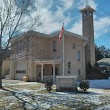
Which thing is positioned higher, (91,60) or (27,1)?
(27,1)

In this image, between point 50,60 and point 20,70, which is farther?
point 20,70

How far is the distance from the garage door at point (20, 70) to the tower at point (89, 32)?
12053 millimetres

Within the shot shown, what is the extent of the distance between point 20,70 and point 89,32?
14778 millimetres

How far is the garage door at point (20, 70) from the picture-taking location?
3020 cm

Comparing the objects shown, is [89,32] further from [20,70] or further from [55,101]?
[55,101]

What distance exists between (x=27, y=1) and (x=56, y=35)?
11748mm

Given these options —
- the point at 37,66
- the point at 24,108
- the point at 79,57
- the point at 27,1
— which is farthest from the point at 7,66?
the point at 24,108

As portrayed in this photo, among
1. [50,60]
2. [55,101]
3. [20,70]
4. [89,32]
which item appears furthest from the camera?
[89,32]

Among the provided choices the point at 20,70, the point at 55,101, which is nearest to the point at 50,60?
the point at 20,70

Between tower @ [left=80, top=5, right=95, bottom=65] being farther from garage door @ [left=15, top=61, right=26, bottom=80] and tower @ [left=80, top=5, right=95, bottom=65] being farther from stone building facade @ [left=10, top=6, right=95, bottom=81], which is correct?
garage door @ [left=15, top=61, right=26, bottom=80]

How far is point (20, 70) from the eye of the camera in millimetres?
30922

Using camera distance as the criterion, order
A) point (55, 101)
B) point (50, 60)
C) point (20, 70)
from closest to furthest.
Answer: point (55, 101)
point (50, 60)
point (20, 70)

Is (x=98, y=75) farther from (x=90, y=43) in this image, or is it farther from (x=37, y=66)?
(x=37, y=66)

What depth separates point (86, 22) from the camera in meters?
37.6
